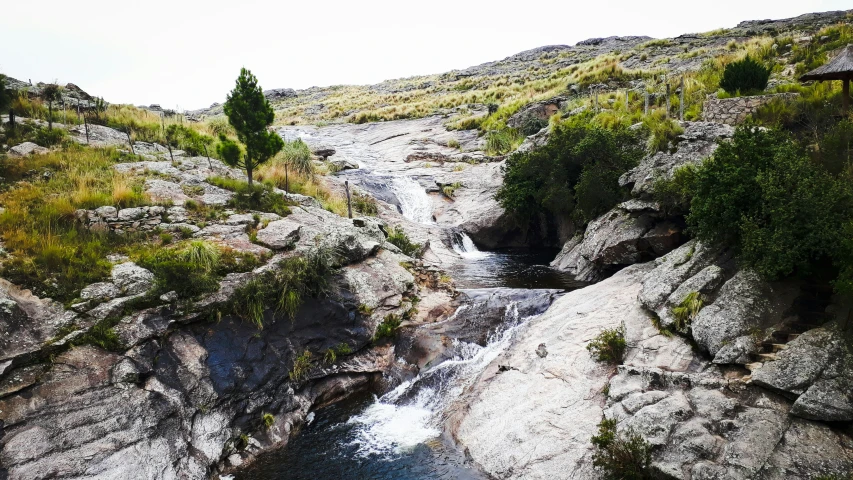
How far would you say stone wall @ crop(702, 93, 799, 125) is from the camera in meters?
16.7

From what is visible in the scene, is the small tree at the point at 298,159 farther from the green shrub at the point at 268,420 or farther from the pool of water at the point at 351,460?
the pool of water at the point at 351,460

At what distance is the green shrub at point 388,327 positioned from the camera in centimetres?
1364

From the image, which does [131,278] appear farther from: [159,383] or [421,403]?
[421,403]

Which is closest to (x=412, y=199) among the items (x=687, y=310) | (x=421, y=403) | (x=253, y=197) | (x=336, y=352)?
(x=253, y=197)

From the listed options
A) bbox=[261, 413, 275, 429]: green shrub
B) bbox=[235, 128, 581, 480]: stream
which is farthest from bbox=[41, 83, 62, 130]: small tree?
bbox=[235, 128, 581, 480]: stream

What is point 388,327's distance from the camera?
13844 millimetres

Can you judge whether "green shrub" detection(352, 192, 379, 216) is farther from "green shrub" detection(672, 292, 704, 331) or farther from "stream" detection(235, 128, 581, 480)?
"green shrub" detection(672, 292, 704, 331)

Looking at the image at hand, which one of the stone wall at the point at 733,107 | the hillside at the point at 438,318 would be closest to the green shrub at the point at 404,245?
the hillside at the point at 438,318

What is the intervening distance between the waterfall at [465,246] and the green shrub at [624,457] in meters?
16.2

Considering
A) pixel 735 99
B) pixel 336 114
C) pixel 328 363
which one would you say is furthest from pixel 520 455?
pixel 336 114

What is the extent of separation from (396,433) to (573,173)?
→ 50.4 feet

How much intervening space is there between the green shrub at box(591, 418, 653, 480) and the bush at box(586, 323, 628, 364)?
2.60 m

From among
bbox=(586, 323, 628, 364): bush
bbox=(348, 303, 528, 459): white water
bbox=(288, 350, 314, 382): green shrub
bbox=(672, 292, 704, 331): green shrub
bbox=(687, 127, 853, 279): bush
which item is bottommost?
bbox=(348, 303, 528, 459): white water

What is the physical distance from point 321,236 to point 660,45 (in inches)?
1945
